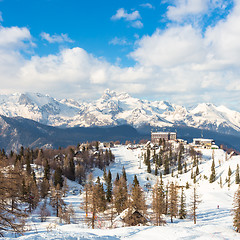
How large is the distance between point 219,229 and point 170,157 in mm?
117321

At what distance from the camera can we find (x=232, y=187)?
3976 inches

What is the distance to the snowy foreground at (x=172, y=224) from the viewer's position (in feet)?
72.6

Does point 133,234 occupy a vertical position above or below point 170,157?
above

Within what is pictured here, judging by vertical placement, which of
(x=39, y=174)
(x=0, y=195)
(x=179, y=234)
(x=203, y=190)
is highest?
(x=0, y=195)

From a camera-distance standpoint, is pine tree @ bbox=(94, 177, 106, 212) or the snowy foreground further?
pine tree @ bbox=(94, 177, 106, 212)

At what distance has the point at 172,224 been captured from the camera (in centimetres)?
5278

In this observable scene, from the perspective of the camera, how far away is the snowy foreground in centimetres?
2214

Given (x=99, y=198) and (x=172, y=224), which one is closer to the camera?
(x=99, y=198)

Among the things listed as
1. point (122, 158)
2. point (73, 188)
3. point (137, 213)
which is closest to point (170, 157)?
point (122, 158)

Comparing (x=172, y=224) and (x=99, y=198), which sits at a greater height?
(x=99, y=198)

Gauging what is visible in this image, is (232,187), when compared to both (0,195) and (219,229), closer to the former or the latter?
(219,229)

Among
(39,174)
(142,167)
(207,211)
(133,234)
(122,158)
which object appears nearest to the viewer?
(133,234)

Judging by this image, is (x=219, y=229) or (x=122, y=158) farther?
(x=122, y=158)

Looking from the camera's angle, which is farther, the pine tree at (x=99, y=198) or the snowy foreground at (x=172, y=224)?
the pine tree at (x=99, y=198)
